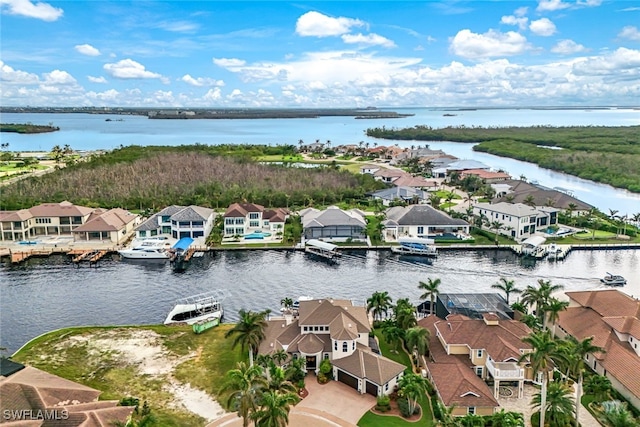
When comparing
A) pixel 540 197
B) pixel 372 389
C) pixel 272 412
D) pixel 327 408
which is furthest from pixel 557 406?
pixel 540 197

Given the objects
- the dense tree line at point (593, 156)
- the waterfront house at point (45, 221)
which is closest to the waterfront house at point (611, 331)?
the waterfront house at point (45, 221)

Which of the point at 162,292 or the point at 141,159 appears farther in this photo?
the point at 141,159

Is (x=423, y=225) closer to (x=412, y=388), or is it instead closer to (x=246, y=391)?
(x=412, y=388)

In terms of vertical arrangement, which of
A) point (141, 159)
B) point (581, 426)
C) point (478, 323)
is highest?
point (141, 159)

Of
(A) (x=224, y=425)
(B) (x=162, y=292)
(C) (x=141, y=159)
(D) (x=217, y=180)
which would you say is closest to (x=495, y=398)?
(A) (x=224, y=425)

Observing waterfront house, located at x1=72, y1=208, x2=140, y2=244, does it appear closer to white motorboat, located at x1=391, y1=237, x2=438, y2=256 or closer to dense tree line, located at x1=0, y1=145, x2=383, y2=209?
dense tree line, located at x1=0, y1=145, x2=383, y2=209

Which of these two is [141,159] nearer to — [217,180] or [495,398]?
[217,180]
